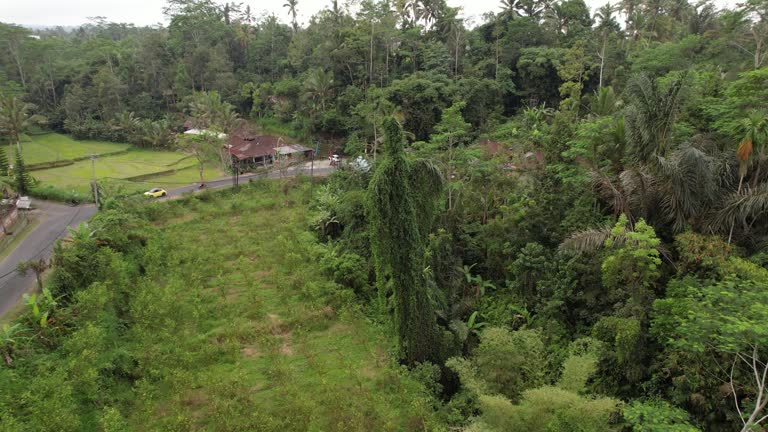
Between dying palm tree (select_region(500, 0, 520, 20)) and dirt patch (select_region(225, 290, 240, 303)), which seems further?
dying palm tree (select_region(500, 0, 520, 20))

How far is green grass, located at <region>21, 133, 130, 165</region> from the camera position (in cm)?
3587

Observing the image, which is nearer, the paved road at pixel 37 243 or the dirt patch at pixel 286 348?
the dirt patch at pixel 286 348

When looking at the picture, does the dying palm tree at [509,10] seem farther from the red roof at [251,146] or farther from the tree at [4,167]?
the tree at [4,167]

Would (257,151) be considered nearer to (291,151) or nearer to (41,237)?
(291,151)

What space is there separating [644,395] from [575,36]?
33471 mm

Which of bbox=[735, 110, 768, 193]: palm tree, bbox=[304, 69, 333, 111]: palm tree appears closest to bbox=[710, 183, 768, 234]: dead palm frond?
bbox=[735, 110, 768, 193]: palm tree

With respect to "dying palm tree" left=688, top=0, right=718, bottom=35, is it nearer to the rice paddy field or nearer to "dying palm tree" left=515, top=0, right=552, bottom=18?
"dying palm tree" left=515, top=0, right=552, bottom=18

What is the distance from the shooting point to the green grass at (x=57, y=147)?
35.9 meters

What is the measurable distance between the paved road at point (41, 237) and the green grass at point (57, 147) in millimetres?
14378

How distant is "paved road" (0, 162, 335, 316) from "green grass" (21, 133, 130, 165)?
14378 millimetres

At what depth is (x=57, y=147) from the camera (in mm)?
39500

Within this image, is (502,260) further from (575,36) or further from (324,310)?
(575,36)

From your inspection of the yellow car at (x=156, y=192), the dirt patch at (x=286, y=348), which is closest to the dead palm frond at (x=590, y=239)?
the dirt patch at (x=286, y=348)

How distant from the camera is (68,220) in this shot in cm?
2202
